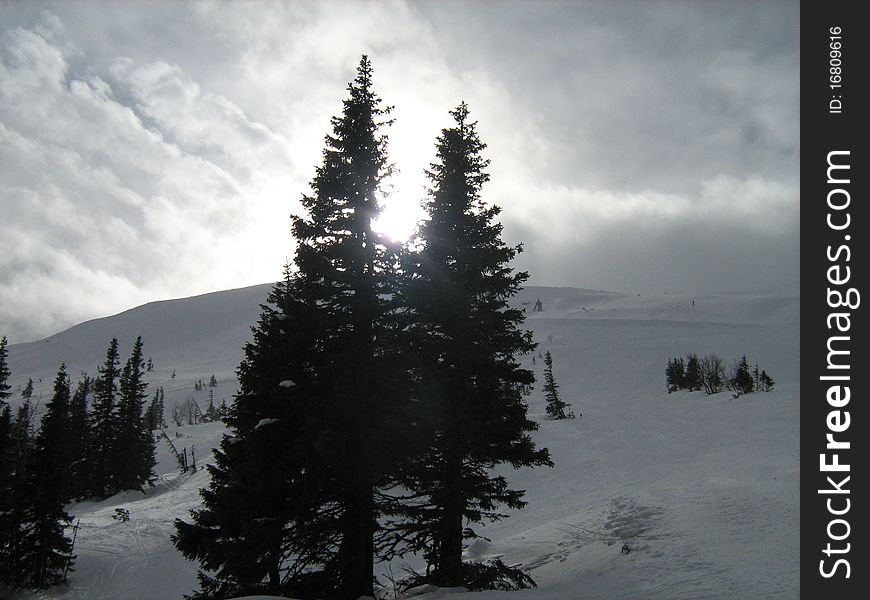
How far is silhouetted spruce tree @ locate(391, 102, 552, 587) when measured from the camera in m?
12.5

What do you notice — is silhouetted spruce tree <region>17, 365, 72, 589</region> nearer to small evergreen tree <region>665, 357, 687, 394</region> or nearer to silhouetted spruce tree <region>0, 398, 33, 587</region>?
silhouetted spruce tree <region>0, 398, 33, 587</region>

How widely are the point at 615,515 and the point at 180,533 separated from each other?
1502 centimetres

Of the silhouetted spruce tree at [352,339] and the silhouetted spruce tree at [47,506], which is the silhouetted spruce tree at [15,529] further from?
the silhouetted spruce tree at [352,339]

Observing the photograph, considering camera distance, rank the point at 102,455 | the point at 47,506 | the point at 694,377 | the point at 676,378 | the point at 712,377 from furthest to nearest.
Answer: the point at 676,378, the point at 694,377, the point at 712,377, the point at 102,455, the point at 47,506

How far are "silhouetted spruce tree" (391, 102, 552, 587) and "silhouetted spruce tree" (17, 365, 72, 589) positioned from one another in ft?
81.0

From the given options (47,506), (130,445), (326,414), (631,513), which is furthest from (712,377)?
(47,506)

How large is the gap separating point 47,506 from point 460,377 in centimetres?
2835

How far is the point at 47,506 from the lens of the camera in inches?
1066

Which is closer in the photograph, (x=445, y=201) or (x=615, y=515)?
(x=445, y=201)

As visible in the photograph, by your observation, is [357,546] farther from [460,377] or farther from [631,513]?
[631,513]

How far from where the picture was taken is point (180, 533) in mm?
13219
